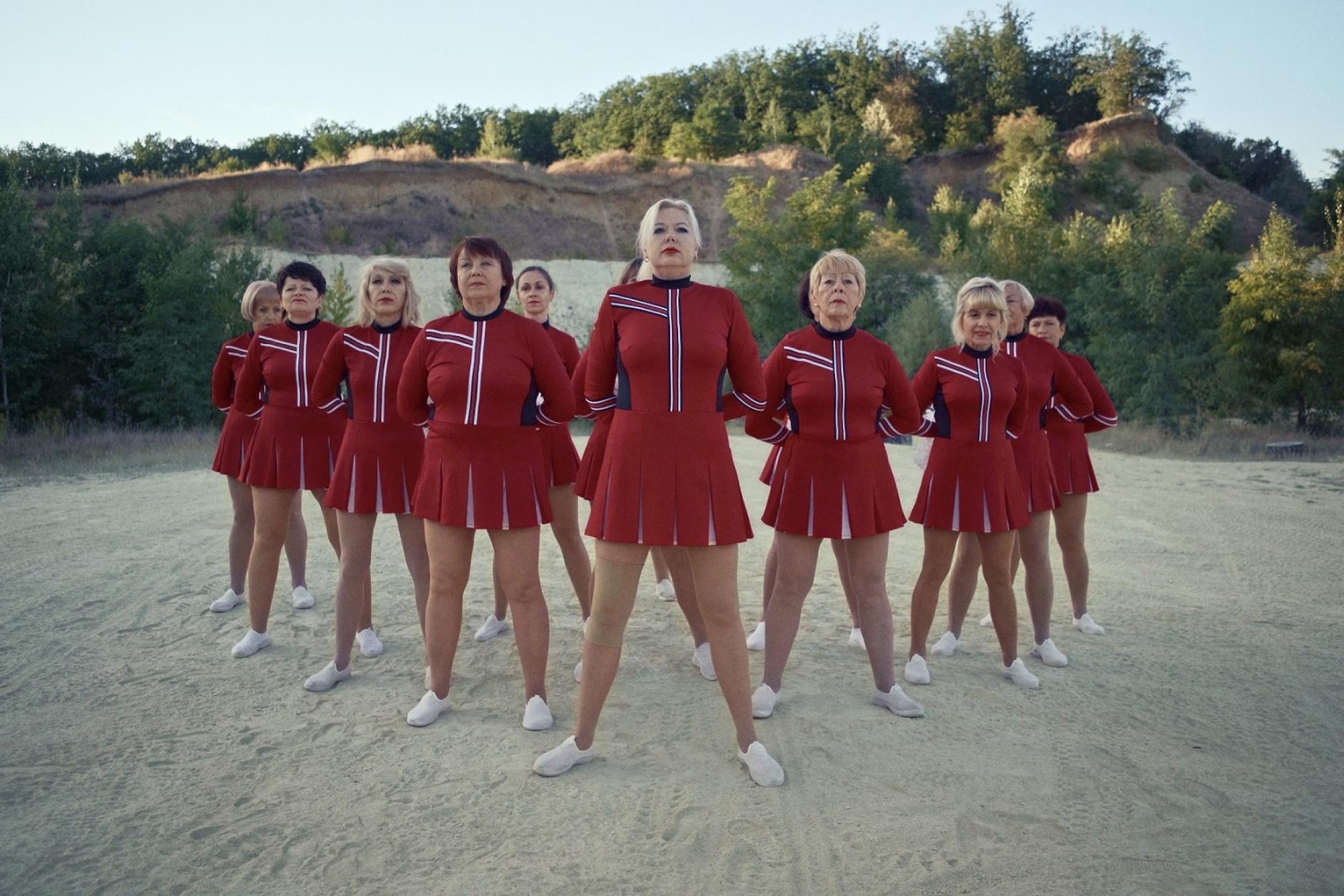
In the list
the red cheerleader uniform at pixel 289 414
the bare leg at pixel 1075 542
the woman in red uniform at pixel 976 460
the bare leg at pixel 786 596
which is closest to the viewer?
the bare leg at pixel 786 596

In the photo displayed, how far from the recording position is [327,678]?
4980mm

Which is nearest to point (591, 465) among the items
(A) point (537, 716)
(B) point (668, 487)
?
(A) point (537, 716)

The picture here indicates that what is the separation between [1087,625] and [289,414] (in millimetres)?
5044

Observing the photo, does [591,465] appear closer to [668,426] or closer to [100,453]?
[668,426]

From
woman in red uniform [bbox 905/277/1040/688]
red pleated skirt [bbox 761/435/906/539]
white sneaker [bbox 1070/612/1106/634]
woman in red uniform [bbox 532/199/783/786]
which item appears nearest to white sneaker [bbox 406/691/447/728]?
woman in red uniform [bbox 532/199/783/786]

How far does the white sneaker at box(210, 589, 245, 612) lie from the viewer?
6414mm

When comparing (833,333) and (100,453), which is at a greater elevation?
(833,333)

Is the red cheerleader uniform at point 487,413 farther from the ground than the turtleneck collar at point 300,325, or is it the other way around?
the turtleneck collar at point 300,325

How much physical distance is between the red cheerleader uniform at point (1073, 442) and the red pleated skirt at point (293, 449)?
416 cm

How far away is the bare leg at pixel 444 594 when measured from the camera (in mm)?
4316

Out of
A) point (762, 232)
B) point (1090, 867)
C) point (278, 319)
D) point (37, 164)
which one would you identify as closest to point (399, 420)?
point (278, 319)

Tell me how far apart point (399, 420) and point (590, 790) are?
7.06 ft

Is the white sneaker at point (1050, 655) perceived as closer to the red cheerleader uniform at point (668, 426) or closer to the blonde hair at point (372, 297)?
the red cheerleader uniform at point (668, 426)

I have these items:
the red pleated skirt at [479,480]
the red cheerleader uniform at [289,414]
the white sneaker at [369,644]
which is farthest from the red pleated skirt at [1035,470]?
the red cheerleader uniform at [289,414]
